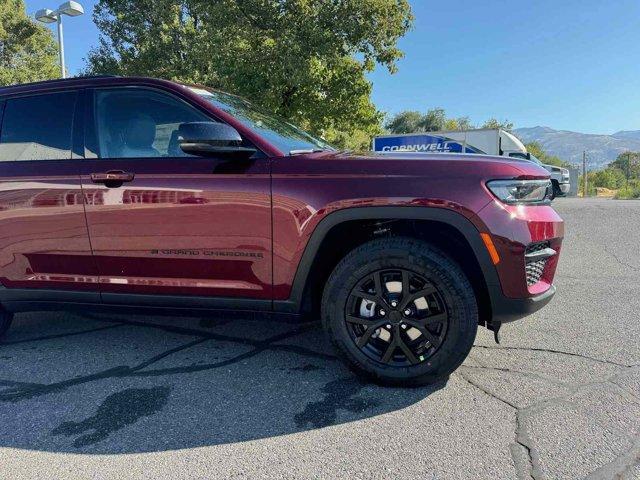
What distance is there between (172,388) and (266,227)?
1183 mm

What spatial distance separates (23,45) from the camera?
24.5 meters

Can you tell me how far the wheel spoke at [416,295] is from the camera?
8.80ft

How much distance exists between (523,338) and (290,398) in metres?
1.97

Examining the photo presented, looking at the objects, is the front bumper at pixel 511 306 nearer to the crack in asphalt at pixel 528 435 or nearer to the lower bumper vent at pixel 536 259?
the lower bumper vent at pixel 536 259

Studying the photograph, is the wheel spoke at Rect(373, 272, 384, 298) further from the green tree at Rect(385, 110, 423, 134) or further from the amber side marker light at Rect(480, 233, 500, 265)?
the green tree at Rect(385, 110, 423, 134)

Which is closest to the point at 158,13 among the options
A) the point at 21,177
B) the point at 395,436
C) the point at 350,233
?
the point at 21,177

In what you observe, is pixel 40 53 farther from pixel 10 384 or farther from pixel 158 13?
pixel 10 384

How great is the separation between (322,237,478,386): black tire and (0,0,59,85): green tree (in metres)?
25.8

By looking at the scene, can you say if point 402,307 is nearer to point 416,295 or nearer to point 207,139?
point 416,295

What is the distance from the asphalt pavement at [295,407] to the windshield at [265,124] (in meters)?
1.51

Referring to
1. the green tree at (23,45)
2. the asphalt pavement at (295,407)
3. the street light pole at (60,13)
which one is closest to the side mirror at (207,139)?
the asphalt pavement at (295,407)

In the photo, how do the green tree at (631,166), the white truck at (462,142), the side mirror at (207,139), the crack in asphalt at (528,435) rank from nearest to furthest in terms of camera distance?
the crack in asphalt at (528,435), the side mirror at (207,139), the white truck at (462,142), the green tree at (631,166)

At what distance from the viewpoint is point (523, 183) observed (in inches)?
103

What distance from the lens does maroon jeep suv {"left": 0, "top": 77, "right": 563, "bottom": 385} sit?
2621 millimetres
